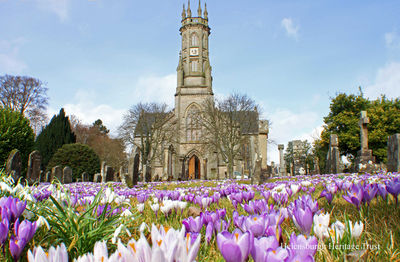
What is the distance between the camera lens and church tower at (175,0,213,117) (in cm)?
4516

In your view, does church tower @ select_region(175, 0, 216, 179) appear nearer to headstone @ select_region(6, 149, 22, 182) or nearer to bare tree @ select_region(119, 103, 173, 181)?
bare tree @ select_region(119, 103, 173, 181)

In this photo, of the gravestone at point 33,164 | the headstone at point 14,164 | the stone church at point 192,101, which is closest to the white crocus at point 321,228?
the headstone at point 14,164

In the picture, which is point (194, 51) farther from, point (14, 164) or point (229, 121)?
point (14, 164)

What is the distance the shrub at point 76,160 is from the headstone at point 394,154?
65.4 feet

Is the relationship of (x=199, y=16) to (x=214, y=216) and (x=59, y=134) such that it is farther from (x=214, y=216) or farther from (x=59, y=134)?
(x=214, y=216)

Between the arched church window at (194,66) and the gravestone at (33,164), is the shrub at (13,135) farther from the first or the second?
the arched church window at (194,66)

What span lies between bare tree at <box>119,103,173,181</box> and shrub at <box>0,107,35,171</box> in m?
26.9

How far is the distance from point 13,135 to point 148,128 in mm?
31584

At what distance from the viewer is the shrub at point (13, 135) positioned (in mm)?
11523

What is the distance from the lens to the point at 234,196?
2773mm

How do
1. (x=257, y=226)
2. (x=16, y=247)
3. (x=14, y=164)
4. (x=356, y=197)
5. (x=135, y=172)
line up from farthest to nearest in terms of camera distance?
(x=135, y=172) → (x=14, y=164) → (x=356, y=197) → (x=257, y=226) → (x=16, y=247)

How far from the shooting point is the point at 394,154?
39.7ft

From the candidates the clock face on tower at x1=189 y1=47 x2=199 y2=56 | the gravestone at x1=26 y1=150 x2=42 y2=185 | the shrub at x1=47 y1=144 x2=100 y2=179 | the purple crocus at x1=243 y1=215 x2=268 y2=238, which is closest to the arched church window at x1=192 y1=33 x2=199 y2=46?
the clock face on tower at x1=189 y1=47 x2=199 y2=56

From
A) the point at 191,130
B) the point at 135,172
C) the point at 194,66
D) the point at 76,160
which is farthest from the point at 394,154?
the point at 194,66
